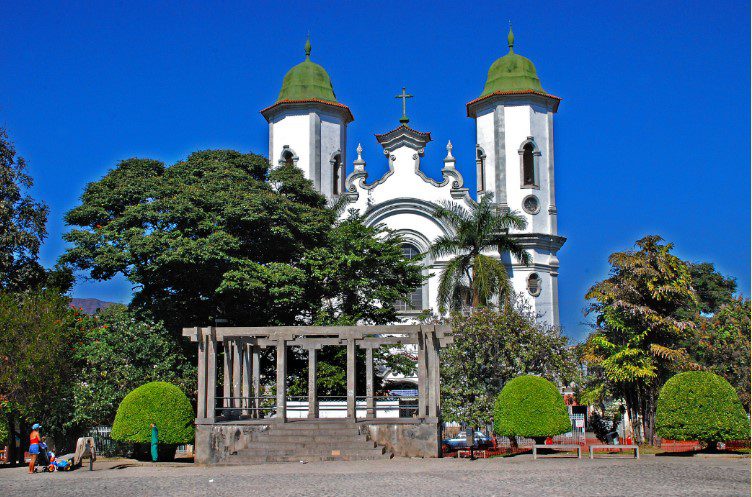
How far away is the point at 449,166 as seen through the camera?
132ft

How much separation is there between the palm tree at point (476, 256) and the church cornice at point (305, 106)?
8936 mm

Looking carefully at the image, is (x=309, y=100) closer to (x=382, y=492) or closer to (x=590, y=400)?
(x=590, y=400)

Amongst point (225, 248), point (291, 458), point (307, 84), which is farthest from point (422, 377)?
point (307, 84)

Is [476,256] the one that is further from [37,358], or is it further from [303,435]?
[37,358]

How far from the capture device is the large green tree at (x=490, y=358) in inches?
1132

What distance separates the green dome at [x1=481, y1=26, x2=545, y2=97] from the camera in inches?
1623

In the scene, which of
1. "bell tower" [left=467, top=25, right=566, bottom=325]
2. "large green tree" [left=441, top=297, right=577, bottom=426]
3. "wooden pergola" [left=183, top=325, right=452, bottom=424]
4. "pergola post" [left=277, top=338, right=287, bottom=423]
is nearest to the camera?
"wooden pergola" [left=183, top=325, right=452, bottom=424]

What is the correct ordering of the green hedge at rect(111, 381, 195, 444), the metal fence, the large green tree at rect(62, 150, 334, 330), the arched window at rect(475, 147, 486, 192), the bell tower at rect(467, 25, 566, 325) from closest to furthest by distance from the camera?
the green hedge at rect(111, 381, 195, 444) < the large green tree at rect(62, 150, 334, 330) < the metal fence < the bell tower at rect(467, 25, 566, 325) < the arched window at rect(475, 147, 486, 192)

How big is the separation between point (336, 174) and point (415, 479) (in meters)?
28.3

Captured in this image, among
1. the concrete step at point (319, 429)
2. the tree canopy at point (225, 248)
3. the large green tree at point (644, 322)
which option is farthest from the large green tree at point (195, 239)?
the large green tree at point (644, 322)

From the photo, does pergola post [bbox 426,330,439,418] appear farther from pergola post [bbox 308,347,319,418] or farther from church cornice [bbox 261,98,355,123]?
church cornice [bbox 261,98,355,123]

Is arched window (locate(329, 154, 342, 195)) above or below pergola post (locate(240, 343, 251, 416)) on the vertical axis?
above

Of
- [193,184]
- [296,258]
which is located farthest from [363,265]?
[193,184]

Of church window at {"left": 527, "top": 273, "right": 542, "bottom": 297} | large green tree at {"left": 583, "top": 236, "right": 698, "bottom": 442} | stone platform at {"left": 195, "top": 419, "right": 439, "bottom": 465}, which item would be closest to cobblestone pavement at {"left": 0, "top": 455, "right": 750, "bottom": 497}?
stone platform at {"left": 195, "top": 419, "right": 439, "bottom": 465}
